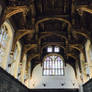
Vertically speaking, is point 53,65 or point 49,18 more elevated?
point 49,18

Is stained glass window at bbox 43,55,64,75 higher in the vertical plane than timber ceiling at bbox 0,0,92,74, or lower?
lower

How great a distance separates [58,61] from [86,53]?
6196 millimetres

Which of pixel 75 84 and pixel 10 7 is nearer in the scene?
pixel 10 7

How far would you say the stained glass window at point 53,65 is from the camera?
17359 millimetres

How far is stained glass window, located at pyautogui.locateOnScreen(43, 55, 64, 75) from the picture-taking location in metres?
17.4

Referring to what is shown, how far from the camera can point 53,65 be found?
17.7m

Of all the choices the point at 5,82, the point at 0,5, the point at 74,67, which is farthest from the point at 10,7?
the point at 74,67

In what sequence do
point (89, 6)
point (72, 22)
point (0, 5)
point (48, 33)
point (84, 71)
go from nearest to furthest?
point (0, 5) < point (89, 6) < point (72, 22) < point (48, 33) < point (84, 71)

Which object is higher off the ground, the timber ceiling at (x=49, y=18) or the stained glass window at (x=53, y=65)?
the timber ceiling at (x=49, y=18)

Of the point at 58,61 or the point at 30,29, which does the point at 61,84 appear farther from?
the point at 30,29

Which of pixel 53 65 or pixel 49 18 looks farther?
pixel 53 65


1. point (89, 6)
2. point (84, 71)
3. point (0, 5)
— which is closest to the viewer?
point (0, 5)

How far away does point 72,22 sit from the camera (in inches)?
386

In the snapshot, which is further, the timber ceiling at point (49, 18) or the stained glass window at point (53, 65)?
the stained glass window at point (53, 65)
